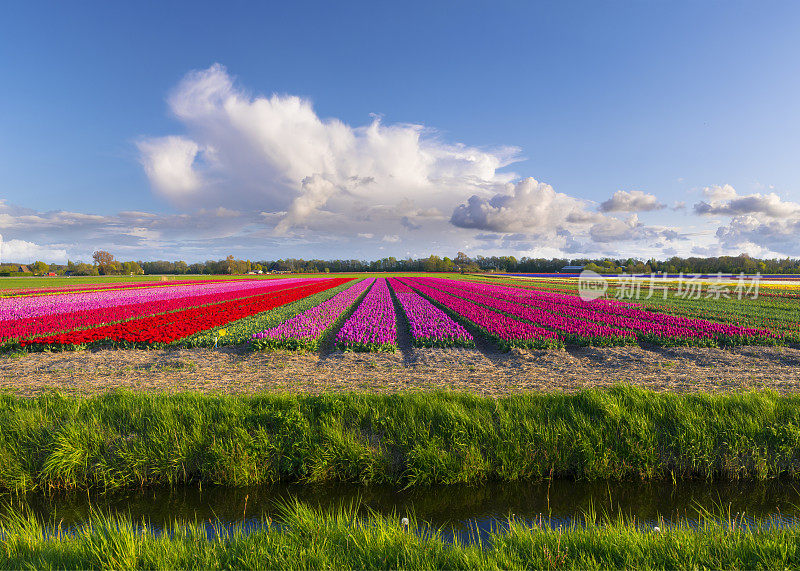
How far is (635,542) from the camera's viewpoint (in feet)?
11.4

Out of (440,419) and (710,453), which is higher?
(440,419)

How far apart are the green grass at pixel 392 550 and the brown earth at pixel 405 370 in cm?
467

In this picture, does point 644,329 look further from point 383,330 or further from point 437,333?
point 383,330

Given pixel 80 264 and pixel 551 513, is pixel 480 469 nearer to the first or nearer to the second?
pixel 551 513

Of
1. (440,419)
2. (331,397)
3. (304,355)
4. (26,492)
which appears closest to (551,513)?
(440,419)

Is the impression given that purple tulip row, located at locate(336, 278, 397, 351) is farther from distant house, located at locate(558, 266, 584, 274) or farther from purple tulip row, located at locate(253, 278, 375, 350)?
distant house, located at locate(558, 266, 584, 274)

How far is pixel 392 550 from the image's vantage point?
3402 millimetres

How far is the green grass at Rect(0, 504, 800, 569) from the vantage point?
3.22 meters

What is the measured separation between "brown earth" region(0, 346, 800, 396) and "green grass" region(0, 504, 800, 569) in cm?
467

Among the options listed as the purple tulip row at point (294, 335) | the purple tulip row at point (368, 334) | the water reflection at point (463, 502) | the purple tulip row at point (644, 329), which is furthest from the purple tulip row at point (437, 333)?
the water reflection at point (463, 502)

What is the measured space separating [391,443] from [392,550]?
7.26ft

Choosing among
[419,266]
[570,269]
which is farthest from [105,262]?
[570,269]

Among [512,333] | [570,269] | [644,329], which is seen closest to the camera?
[512,333]

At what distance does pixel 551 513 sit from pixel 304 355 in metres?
9.67
